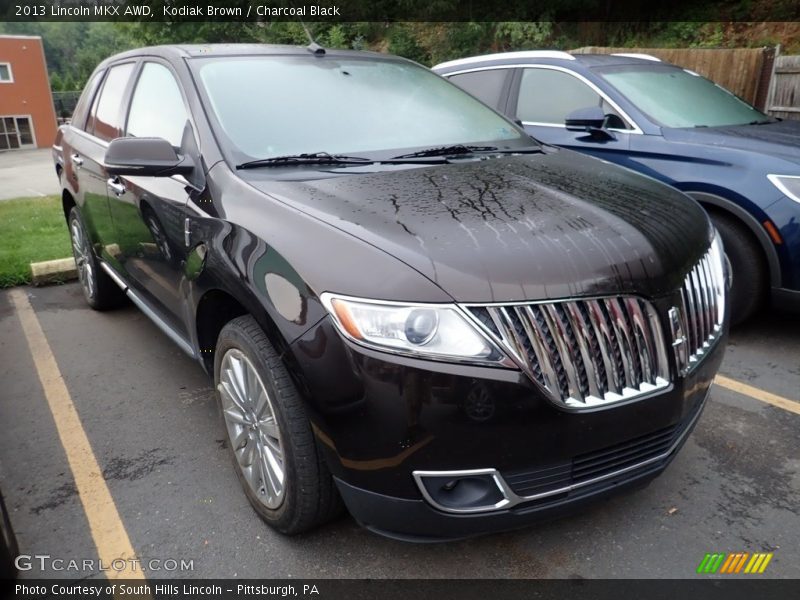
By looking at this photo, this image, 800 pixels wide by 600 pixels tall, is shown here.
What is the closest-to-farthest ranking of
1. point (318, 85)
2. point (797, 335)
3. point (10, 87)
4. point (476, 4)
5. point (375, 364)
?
point (375, 364)
point (318, 85)
point (797, 335)
point (476, 4)
point (10, 87)

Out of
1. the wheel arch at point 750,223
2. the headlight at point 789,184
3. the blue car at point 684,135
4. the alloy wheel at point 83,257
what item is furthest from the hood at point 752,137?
the alloy wheel at point 83,257

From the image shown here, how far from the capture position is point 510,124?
3590 mm

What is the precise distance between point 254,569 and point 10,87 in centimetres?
4936

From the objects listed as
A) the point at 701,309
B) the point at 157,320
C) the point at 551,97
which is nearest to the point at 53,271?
the point at 157,320

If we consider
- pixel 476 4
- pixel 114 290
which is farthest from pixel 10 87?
pixel 114 290

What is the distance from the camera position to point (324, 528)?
251cm

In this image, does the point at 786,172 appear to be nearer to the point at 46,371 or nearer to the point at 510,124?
the point at 510,124

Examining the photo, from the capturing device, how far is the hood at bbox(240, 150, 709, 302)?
1.93m

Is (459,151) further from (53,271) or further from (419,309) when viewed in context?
(53,271)

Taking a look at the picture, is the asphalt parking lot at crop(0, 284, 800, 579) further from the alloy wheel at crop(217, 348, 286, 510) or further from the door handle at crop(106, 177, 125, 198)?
the door handle at crop(106, 177, 125, 198)

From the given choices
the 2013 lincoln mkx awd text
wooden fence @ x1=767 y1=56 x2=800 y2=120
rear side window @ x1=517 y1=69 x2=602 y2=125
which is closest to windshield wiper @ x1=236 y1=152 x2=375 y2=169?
the 2013 lincoln mkx awd text

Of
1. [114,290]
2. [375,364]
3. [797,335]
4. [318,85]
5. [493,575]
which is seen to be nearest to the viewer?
[375,364]

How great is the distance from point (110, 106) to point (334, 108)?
6.02 feet

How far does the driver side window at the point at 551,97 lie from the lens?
5.14 metres
